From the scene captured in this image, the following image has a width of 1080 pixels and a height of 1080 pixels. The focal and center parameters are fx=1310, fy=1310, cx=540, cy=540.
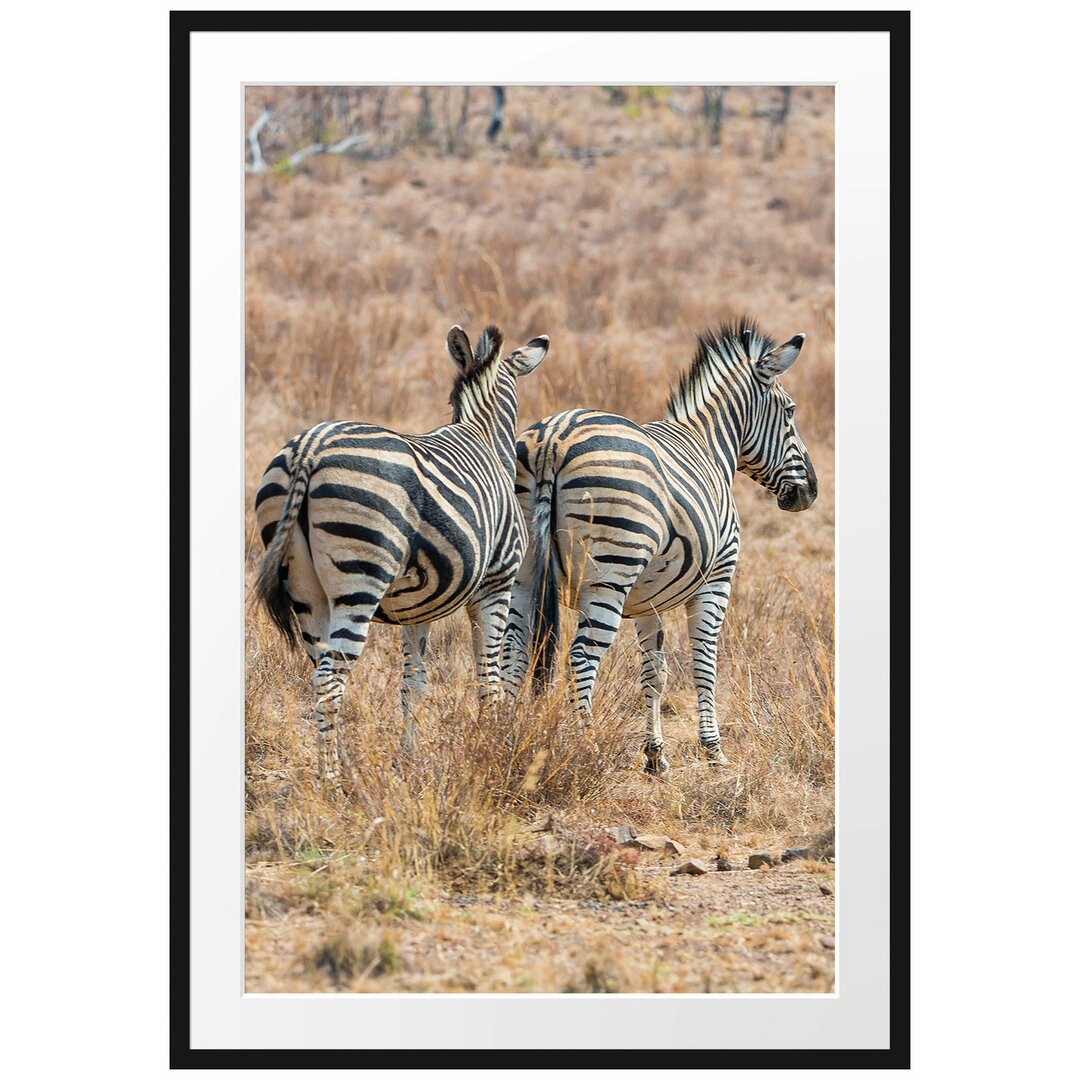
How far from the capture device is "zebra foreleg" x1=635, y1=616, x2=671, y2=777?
729 cm

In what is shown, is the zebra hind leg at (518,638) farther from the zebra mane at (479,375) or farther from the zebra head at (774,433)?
the zebra head at (774,433)

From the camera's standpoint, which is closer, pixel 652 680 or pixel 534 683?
pixel 534 683

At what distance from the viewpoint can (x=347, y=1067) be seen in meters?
4.74

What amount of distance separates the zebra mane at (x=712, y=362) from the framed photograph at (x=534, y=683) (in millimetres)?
23

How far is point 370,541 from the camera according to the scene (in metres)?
5.70

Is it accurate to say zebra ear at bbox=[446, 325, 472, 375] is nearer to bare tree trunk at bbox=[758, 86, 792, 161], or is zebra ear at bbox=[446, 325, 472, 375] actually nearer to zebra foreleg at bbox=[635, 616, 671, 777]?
zebra foreleg at bbox=[635, 616, 671, 777]

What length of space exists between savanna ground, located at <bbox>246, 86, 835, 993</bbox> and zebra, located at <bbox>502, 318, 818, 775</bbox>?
25cm

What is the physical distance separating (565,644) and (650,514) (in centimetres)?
93

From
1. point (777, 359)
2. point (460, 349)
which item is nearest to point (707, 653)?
point (777, 359)

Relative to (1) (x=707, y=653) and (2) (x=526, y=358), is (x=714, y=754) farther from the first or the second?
(2) (x=526, y=358)

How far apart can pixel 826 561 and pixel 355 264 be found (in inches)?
321

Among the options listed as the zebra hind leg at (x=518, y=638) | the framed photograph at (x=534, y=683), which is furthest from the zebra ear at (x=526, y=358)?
the zebra hind leg at (x=518, y=638)
